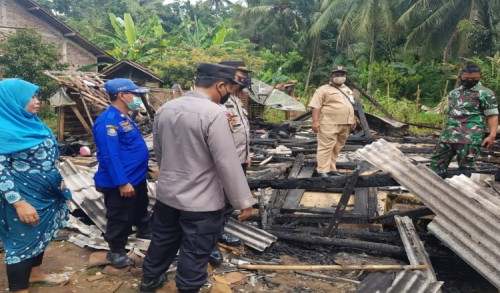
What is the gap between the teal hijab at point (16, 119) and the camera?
2.26 m

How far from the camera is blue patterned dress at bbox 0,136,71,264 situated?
2.30m

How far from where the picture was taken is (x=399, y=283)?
2.54 metres

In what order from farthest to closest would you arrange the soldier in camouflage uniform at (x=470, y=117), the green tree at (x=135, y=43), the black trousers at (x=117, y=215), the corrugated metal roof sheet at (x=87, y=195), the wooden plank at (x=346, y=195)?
the green tree at (x=135, y=43) < the soldier in camouflage uniform at (x=470, y=117) < the corrugated metal roof sheet at (x=87, y=195) < the wooden plank at (x=346, y=195) < the black trousers at (x=117, y=215)

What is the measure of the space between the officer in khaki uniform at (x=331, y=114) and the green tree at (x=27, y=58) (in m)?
12.0

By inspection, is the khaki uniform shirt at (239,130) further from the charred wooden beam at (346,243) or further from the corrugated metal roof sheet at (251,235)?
the charred wooden beam at (346,243)

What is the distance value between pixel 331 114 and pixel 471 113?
1.56 meters

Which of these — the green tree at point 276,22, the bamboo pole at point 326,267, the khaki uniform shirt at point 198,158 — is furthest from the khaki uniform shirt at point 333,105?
the green tree at point 276,22

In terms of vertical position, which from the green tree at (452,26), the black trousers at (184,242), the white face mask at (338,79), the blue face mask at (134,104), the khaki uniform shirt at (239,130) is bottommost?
the black trousers at (184,242)

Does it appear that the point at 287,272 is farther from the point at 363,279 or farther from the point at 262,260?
the point at 363,279

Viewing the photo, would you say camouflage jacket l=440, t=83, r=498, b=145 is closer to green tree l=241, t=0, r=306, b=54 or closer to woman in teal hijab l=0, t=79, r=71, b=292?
woman in teal hijab l=0, t=79, r=71, b=292

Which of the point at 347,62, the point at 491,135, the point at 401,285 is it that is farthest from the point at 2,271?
the point at 347,62

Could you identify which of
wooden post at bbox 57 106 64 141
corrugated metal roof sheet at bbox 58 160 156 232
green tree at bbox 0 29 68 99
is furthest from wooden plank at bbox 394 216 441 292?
green tree at bbox 0 29 68 99

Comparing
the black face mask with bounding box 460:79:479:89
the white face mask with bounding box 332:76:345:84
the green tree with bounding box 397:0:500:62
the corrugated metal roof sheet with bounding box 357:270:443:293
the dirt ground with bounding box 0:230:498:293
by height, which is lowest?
the dirt ground with bounding box 0:230:498:293

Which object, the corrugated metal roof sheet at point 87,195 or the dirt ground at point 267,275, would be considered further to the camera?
the corrugated metal roof sheet at point 87,195
